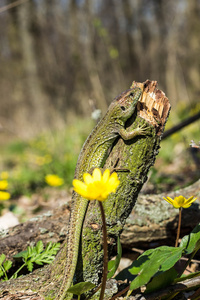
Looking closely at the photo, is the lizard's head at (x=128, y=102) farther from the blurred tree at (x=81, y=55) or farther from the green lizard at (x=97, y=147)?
the blurred tree at (x=81, y=55)

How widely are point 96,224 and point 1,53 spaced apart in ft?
90.5

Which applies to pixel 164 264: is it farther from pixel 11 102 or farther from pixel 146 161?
pixel 11 102

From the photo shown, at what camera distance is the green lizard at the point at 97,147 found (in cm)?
172

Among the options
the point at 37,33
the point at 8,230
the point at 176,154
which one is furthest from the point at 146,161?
the point at 37,33

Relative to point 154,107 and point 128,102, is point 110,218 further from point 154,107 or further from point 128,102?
point 128,102

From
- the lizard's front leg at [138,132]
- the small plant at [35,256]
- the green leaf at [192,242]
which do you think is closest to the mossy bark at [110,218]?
the lizard's front leg at [138,132]

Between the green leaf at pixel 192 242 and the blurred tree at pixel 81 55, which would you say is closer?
the green leaf at pixel 192 242

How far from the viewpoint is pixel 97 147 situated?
244cm

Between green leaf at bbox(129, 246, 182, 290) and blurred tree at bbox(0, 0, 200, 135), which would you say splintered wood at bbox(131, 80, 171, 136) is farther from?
blurred tree at bbox(0, 0, 200, 135)

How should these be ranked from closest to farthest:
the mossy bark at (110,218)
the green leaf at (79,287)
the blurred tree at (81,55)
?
the green leaf at (79,287)
the mossy bark at (110,218)
the blurred tree at (81,55)

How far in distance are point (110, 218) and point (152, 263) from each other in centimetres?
38

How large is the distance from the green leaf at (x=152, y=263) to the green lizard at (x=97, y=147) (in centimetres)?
40

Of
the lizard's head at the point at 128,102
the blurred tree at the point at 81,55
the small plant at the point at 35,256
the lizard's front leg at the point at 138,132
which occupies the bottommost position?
the small plant at the point at 35,256

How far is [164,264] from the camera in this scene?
153 cm
